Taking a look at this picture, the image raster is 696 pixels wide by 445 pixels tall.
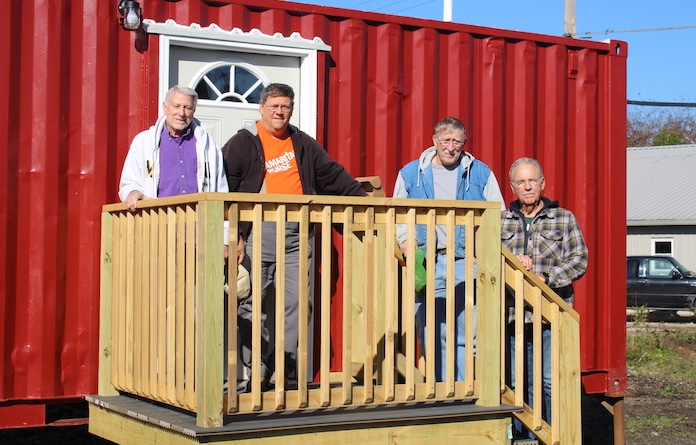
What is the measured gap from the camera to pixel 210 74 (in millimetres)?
7395

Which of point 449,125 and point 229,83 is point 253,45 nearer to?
point 229,83

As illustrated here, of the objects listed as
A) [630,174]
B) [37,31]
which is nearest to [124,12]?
[37,31]

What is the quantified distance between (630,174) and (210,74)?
31.7 m

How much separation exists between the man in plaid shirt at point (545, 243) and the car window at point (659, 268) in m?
19.1

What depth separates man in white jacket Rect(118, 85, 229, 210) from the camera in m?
5.99

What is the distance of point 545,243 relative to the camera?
6426mm

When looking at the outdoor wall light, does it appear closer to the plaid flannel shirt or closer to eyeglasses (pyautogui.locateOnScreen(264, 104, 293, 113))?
eyeglasses (pyautogui.locateOnScreen(264, 104, 293, 113))

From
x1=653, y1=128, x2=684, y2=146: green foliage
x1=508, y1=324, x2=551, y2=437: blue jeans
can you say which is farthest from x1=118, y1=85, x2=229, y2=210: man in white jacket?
x1=653, y1=128, x2=684, y2=146: green foliage

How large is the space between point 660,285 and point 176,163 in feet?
66.2

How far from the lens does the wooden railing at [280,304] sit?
4.96m

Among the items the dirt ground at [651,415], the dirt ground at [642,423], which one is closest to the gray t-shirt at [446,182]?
the dirt ground at [651,415]

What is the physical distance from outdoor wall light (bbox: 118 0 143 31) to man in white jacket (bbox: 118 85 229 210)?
1.01 m

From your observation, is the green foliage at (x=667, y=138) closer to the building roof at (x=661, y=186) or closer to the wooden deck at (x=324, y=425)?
A: the building roof at (x=661, y=186)

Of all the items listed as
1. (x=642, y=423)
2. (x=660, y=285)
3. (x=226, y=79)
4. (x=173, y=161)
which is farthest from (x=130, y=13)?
(x=660, y=285)
